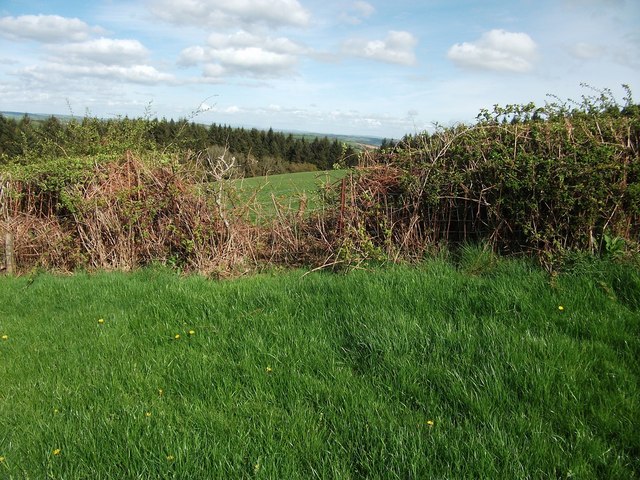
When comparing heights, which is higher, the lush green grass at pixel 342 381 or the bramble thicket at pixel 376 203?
the bramble thicket at pixel 376 203

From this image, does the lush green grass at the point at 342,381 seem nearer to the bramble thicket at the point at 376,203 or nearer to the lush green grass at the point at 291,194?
the bramble thicket at the point at 376,203

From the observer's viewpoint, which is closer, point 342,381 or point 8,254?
point 342,381

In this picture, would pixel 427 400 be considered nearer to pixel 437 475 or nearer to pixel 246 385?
pixel 437 475

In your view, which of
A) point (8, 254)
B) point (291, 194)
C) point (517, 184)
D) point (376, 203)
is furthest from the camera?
point (8, 254)

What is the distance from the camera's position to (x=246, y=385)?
12.0 feet

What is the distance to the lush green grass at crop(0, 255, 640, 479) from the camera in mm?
2770

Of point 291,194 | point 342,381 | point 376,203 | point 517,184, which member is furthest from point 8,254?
point 517,184

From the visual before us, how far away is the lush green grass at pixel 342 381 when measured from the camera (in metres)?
2.77

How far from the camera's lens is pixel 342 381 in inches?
140

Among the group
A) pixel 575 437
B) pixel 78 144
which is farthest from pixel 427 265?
pixel 78 144

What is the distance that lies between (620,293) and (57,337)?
5695mm

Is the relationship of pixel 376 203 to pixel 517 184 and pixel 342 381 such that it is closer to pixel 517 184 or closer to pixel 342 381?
pixel 517 184

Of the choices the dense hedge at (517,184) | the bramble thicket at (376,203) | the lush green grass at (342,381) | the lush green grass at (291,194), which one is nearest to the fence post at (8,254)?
the bramble thicket at (376,203)

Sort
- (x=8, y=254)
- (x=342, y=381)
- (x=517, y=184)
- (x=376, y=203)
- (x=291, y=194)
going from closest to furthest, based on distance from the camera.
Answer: (x=342, y=381) → (x=517, y=184) → (x=376, y=203) → (x=291, y=194) → (x=8, y=254)
